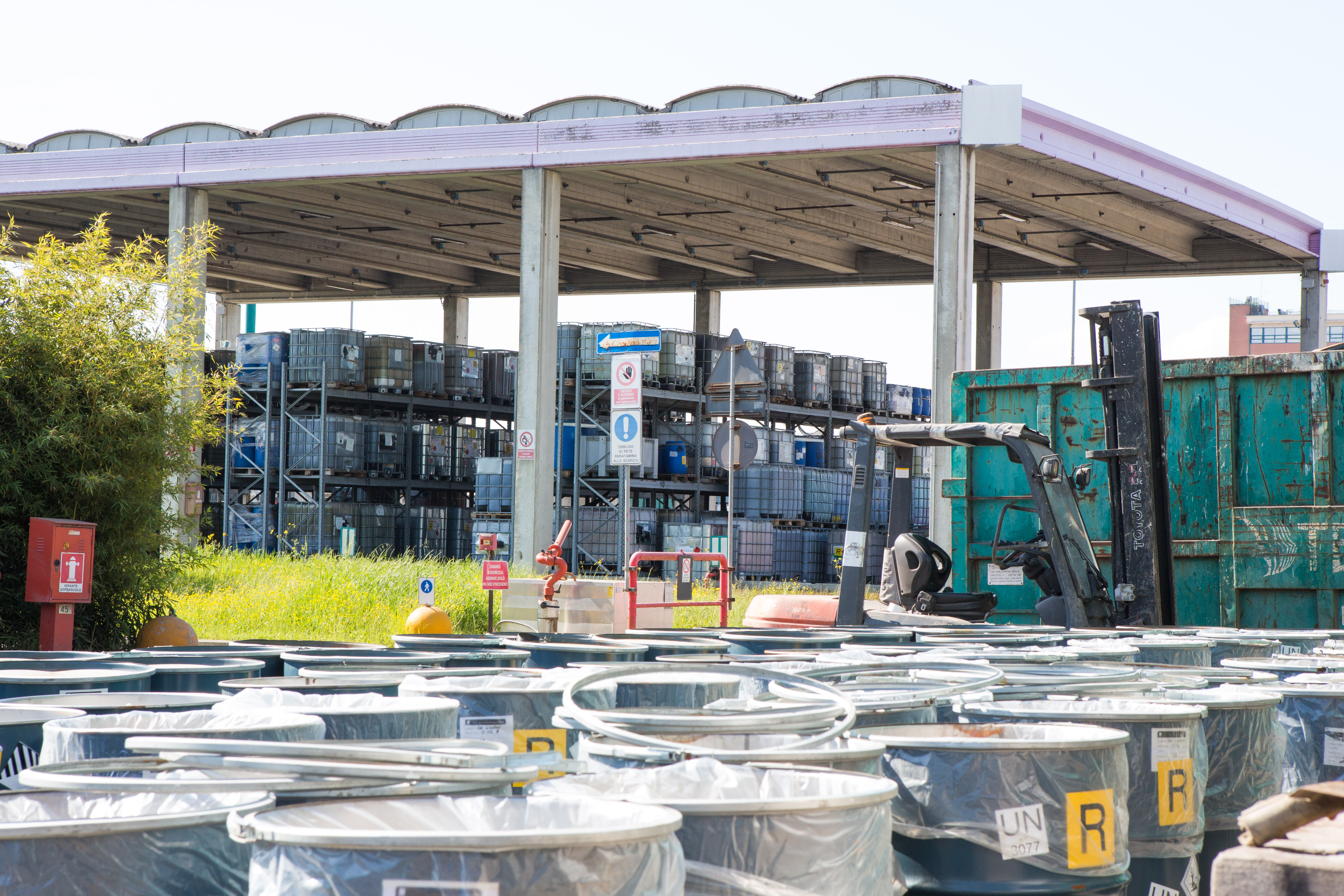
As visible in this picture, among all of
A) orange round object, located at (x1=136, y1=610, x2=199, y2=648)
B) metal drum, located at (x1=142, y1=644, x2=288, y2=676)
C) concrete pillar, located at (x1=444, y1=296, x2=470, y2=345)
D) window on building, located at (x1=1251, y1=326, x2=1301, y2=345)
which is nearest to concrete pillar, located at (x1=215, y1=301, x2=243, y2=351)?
concrete pillar, located at (x1=444, y1=296, x2=470, y2=345)

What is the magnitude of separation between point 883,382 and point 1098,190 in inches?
228

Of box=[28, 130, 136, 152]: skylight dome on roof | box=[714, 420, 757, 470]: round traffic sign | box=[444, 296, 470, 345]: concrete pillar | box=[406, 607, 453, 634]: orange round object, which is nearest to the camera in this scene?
box=[406, 607, 453, 634]: orange round object

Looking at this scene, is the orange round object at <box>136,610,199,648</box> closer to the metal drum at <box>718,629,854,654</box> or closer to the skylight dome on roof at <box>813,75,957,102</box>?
the metal drum at <box>718,629,854,654</box>

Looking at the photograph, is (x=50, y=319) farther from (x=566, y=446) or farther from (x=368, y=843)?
(x=566, y=446)

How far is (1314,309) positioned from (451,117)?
A: 14597 millimetres

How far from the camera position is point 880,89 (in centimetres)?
1898

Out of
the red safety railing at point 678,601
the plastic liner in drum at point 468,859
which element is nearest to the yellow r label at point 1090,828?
the plastic liner in drum at point 468,859

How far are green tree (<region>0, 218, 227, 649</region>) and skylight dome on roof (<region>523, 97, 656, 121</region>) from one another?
11050mm

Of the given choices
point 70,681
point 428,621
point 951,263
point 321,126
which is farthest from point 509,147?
point 70,681

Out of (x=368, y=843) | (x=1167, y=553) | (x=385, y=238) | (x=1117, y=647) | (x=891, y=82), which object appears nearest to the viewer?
(x=368, y=843)

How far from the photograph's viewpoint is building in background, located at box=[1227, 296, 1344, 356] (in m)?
79.2

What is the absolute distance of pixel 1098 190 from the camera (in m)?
21.4

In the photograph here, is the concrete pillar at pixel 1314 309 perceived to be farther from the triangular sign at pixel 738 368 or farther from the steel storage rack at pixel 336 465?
the steel storage rack at pixel 336 465

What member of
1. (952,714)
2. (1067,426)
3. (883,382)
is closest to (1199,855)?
(952,714)
